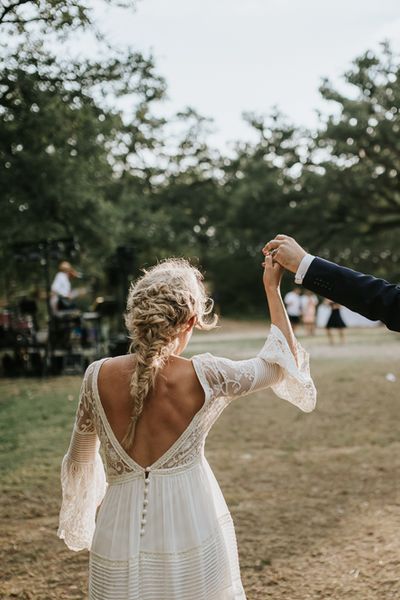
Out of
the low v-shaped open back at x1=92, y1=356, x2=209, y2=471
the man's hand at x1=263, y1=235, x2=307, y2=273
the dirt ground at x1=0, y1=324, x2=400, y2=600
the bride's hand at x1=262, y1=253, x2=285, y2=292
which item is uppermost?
the man's hand at x1=263, y1=235, x2=307, y2=273

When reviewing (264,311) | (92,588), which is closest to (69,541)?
(92,588)

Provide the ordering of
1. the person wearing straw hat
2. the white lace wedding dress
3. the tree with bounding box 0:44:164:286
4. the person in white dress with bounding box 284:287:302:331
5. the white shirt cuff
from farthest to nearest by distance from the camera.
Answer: the person in white dress with bounding box 284:287:302:331, the person wearing straw hat, the tree with bounding box 0:44:164:286, the white shirt cuff, the white lace wedding dress

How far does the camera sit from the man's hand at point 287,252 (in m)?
2.40

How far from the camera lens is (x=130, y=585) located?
7.27 feet

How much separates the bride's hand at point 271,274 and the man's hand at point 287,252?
0.07 feet

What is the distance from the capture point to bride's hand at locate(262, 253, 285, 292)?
2.47 meters

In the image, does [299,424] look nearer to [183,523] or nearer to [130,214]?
[183,523]

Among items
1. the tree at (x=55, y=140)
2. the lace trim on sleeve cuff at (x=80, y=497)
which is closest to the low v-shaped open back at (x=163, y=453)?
the lace trim on sleeve cuff at (x=80, y=497)

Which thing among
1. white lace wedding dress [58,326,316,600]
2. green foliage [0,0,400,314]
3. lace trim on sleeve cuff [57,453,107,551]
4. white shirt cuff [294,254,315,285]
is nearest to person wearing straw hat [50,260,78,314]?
green foliage [0,0,400,314]

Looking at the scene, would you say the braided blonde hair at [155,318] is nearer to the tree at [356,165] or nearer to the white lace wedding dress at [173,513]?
the white lace wedding dress at [173,513]

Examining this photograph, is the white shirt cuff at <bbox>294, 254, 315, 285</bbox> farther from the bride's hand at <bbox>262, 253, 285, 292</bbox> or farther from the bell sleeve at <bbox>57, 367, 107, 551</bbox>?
the bell sleeve at <bbox>57, 367, 107, 551</bbox>

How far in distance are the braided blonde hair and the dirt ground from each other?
2.27 meters

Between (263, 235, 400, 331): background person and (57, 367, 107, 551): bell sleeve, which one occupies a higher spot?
(263, 235, 400, 331): background person

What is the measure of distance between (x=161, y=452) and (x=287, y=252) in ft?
2.85
